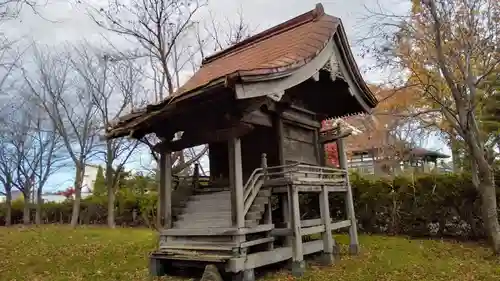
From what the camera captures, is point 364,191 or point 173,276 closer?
point 173,276

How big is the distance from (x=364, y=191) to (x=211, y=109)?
303 inches

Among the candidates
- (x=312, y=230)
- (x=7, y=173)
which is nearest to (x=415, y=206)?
(x=312, y=230)

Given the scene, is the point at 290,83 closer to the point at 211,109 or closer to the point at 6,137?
the point at 211,109

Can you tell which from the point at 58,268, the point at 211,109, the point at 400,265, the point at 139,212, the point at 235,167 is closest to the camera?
the point at 235,167

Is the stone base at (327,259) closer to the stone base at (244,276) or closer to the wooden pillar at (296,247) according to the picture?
the wooden pillar at (296,247)

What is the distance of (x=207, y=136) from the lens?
721cm

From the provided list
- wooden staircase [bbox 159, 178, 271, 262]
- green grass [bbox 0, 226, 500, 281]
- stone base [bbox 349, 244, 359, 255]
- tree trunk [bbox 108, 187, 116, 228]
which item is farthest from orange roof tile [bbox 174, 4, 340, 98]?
tree trunk [bbox 108, 187, 116, 228]

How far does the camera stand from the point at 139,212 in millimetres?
21719

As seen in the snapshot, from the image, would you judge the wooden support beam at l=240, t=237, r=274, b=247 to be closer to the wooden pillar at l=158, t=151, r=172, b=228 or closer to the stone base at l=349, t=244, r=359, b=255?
the wooden pillar at l=158, t=151, r=172, b=228

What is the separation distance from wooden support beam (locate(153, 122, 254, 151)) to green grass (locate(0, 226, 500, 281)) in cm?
265

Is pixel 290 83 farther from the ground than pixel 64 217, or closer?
farther from the ground

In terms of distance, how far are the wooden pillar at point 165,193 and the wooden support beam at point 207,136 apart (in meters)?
0.19

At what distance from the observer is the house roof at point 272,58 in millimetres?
6199

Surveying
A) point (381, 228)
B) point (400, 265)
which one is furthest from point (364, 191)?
point (400, 265)
